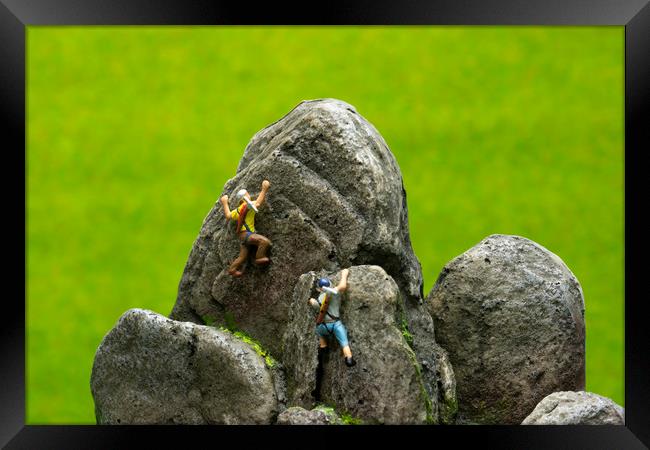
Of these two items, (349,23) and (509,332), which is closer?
(349,23)

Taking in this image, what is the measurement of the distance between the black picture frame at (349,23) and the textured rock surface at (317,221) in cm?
179

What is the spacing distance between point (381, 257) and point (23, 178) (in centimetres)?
367

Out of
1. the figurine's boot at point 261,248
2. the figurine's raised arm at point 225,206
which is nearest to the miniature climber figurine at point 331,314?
the figurine's boot at point 261,248

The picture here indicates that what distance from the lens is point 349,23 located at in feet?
30.9

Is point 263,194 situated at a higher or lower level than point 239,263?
higher

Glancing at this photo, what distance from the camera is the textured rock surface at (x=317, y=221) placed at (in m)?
11.1

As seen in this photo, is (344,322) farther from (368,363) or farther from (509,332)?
→ (509,332)

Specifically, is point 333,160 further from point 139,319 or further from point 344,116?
point 139,319

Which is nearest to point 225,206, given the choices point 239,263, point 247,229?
point 247,229

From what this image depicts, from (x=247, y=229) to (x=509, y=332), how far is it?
10.0ft

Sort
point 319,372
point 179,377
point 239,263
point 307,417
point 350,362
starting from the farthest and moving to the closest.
A: 1. point 239,263
2. point 179,377
3. point 319,372
4. point 350,362
5. point 307,417

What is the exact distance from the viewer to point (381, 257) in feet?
36.5

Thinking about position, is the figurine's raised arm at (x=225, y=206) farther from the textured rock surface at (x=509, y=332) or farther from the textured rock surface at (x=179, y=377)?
the textured rock surface at (x=509, y=332)

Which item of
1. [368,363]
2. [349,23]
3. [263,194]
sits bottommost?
[368,363]
